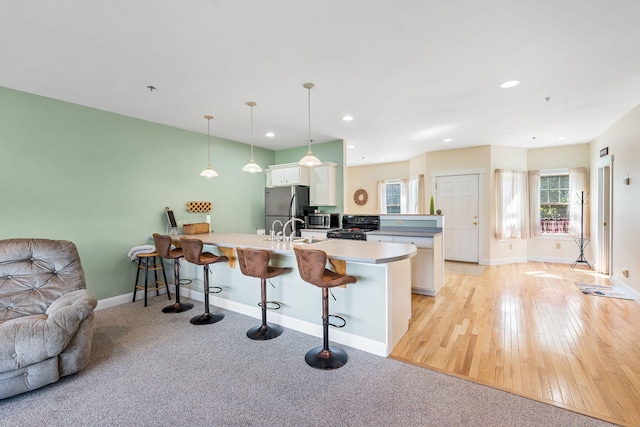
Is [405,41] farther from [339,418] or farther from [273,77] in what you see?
[339,418]

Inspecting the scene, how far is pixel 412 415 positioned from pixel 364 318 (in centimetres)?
89

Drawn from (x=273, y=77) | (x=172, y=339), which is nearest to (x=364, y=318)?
(x=172, y=339)

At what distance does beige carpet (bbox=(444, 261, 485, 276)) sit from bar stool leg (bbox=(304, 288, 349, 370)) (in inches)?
160

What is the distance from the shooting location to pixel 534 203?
6.49 metres

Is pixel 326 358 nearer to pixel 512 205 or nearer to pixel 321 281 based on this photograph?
pixel 321 281

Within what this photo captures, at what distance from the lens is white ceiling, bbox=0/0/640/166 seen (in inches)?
76.4

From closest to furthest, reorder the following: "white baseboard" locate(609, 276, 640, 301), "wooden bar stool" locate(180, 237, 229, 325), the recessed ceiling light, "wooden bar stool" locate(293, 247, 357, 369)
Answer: "wooden bar stool" locate(293, 247, 357, 369)
the recessed ceiling light
"wooden bar stool" locate(180, 237, 229, 325)
"white baseboard" locate(609, 276, 640, 301)

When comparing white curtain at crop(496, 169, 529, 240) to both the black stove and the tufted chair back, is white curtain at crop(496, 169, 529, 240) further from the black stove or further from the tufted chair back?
the tufted chair back

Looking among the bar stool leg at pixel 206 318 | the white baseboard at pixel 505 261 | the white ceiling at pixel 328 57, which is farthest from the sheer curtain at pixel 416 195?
the bar stool leg at pixel 206 318

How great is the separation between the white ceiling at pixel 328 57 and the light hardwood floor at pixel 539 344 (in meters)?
2.64

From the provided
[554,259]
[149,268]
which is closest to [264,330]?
[149,268]

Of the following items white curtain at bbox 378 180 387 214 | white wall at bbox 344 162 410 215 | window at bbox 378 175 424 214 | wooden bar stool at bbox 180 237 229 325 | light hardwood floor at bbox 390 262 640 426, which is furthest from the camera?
white curtain at bbox 378 180 387 214

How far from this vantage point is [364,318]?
8.54 ft

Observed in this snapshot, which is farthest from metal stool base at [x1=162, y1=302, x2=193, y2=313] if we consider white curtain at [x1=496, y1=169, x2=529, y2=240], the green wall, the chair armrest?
white curtain at [x1=496, y1=169, x2=529, y2=240]
